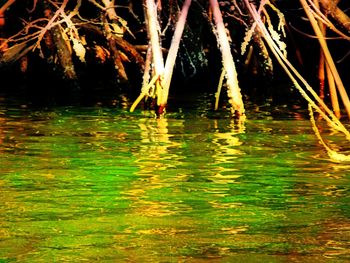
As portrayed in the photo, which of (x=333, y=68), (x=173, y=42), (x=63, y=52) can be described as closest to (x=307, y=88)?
(x=333, y=68)

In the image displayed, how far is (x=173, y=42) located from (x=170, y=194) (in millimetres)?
5760

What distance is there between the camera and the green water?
21.7 ft

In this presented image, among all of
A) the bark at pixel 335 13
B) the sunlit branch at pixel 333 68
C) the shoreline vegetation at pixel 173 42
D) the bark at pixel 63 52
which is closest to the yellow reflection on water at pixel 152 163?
the shoreline vegetation at pixel 173 42

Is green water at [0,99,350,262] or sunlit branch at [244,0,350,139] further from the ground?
sunlit branch at [244,0,350,139]

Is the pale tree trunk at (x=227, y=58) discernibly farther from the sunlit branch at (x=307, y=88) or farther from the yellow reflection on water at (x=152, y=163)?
the yellow reflection on water at (x=152, y=163)

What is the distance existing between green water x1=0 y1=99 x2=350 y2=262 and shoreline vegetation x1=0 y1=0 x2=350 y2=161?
0.86 meters

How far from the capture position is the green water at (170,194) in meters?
6.61

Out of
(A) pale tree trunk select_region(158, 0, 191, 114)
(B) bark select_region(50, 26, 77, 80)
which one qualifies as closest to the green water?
(A) pale tree trunk select_region(158, 0, 191, 114)

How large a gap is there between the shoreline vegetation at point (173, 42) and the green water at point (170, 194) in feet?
2.83

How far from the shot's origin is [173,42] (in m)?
14.0

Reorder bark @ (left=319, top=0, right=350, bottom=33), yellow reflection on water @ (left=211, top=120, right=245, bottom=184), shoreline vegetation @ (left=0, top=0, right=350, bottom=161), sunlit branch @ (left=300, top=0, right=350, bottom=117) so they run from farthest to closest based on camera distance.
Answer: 1. bark @ (left=319, top=0, right=350, bottom=33)
2. shoreline vegetation @ (left=0, top=0, right=350, bottom=161)
3. sunlit branch @ (left=300, top=0, right=350, bottom=117)
4. yellow reflection on water @ (left=211, top=120, right=245, bottom=184)

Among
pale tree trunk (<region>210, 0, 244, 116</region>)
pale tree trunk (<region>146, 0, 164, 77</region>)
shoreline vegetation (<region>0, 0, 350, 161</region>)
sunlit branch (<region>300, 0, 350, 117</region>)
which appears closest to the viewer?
sunlit branch (<region>300, 0, 350, 117</region>)

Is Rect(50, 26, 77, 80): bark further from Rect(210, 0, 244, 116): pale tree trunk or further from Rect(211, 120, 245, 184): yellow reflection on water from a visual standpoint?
Rect(210, 0, 244, 116): pale tree trunk

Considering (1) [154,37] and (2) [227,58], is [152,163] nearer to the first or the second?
(2) [227,58]
